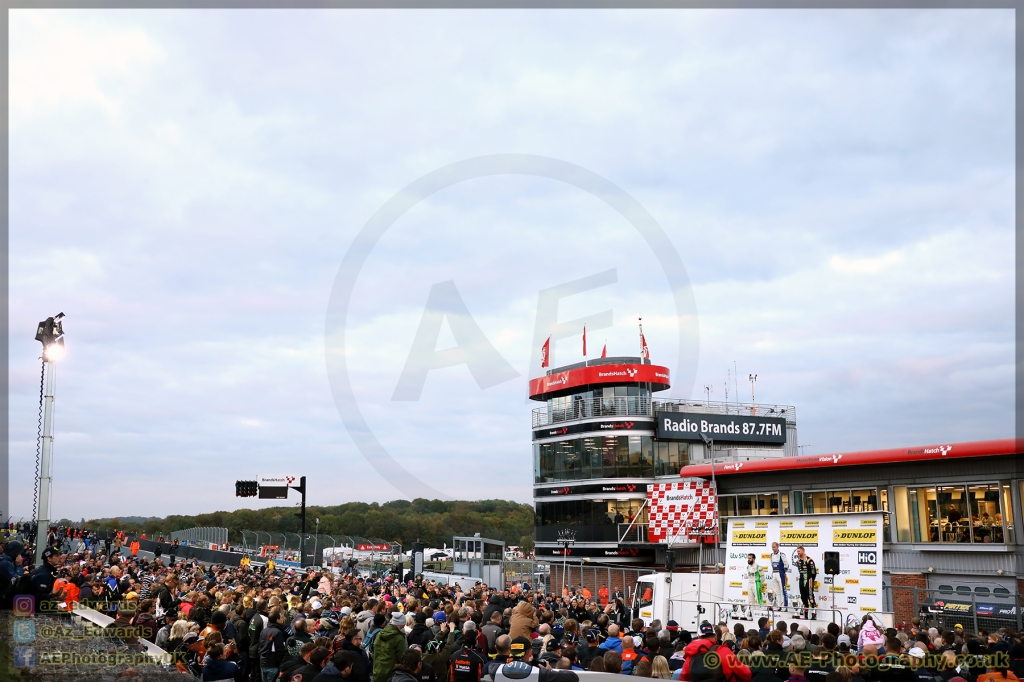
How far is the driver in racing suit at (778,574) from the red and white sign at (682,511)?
1415cm

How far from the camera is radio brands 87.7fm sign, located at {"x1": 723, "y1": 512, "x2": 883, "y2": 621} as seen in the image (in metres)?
19.2

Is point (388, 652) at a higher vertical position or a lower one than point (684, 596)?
higher

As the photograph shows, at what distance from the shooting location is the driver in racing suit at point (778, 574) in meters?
20.8

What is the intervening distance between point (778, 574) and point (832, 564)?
1602 mm

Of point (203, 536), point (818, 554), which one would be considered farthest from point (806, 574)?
point (203, 536)

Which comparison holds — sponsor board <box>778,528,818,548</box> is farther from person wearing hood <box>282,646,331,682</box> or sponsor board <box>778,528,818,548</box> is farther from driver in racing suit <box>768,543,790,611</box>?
person wearing hood <box>282,646,331,682</box>

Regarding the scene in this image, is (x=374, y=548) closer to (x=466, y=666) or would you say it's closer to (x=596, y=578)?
(x=596, y=578)

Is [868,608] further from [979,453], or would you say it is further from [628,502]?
[628,502]

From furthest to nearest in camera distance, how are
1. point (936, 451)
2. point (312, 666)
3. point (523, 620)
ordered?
point (936, 451) < point (523, 620) < point (312, 666)

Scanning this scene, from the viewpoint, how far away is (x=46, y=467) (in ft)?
71.0

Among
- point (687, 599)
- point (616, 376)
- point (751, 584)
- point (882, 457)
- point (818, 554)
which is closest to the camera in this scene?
point (818, 554)

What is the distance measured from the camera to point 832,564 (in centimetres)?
1995

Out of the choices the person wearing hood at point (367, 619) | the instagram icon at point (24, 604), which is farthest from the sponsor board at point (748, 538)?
the instagram icon at point (24, 604)

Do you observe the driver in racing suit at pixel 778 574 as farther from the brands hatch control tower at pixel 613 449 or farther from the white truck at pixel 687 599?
the brands hatch control tower at pixel 613 449
